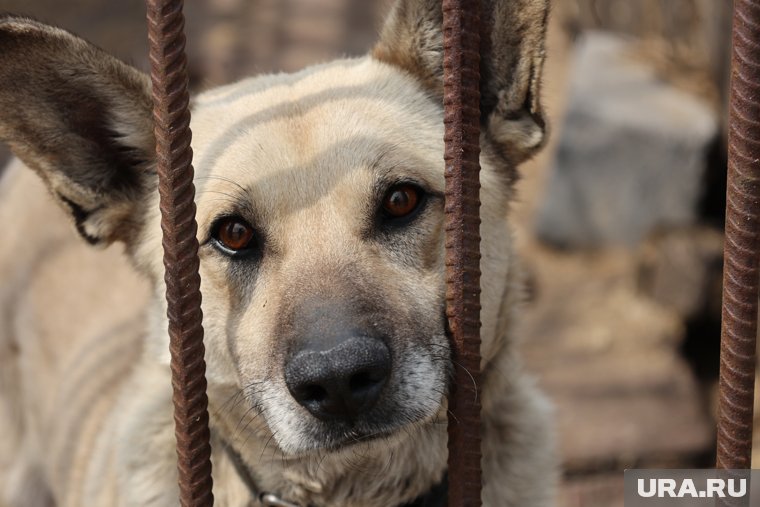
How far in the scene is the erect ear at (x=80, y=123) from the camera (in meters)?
2.23

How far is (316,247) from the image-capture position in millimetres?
2252

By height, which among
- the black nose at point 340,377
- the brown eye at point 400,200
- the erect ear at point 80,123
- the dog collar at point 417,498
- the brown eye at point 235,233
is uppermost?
the erect ear at point 80,123

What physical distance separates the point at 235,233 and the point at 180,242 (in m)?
0.49

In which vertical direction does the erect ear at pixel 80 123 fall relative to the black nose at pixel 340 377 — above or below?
above

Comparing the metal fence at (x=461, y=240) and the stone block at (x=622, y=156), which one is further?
the stone block at (x=622, y=156)

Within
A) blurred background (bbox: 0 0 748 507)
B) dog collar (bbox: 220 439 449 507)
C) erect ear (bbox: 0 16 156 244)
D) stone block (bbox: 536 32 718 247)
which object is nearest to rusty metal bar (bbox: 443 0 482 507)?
dog collar (bbox: 220 439 449 507)

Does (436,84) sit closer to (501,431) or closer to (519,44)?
(519,44)

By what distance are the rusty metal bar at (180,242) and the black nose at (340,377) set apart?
0.72 ft

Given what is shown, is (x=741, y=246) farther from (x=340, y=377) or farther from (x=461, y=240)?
(x=340, y=377)

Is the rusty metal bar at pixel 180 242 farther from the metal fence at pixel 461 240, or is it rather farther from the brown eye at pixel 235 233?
the brown eye at pixel 235 233

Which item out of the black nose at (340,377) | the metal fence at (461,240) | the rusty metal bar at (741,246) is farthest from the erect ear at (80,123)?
the rusty metal bar at (741,246)

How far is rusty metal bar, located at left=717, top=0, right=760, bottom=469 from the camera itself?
1807mm

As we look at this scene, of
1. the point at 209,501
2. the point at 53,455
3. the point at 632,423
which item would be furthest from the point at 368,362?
the point at 632,423

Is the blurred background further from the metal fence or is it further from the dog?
the metal fence
